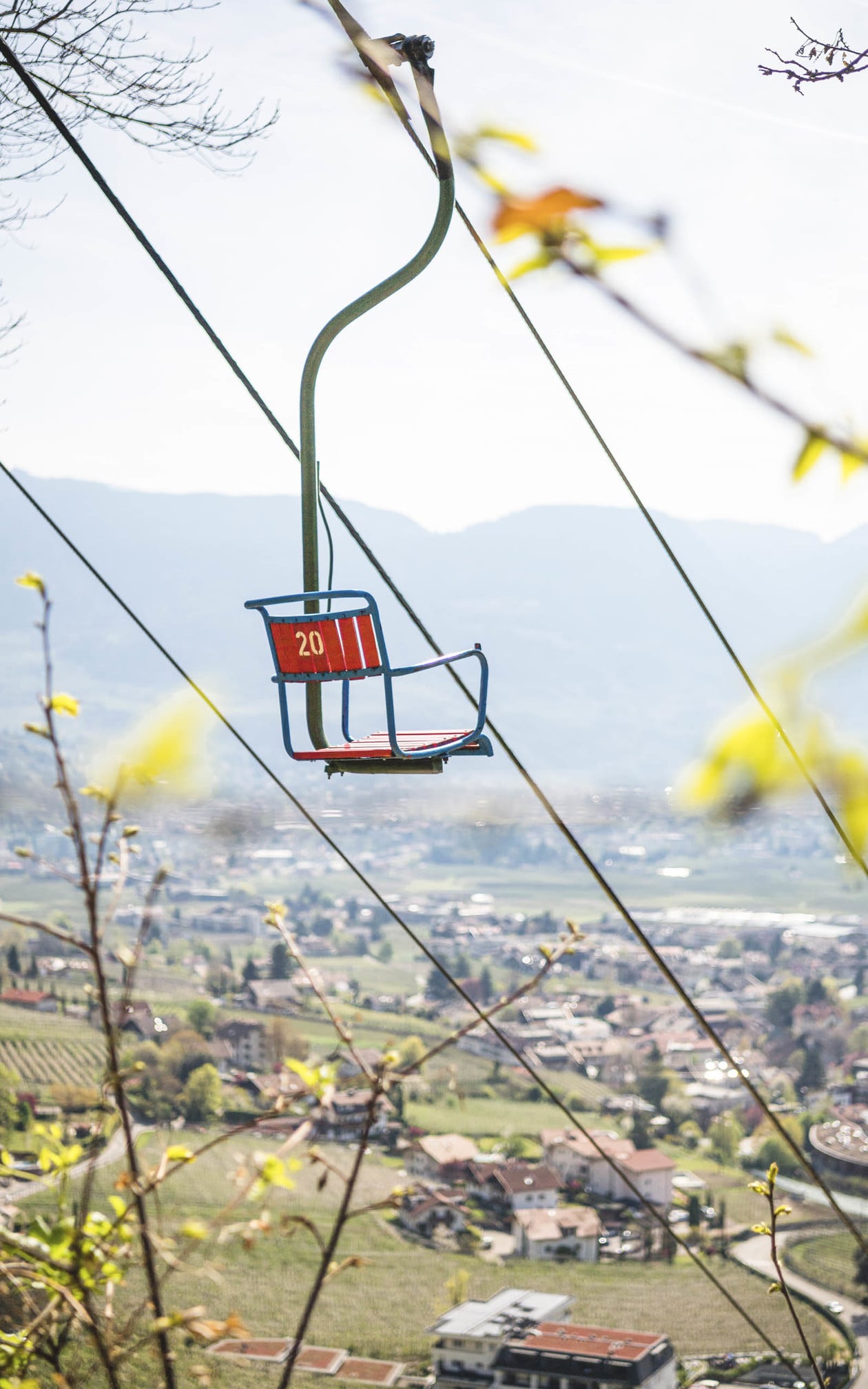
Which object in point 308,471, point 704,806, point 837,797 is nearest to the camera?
point 704,806

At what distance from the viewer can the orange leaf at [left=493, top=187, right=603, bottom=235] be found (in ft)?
1.56

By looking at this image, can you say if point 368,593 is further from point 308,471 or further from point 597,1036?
point 597,1036

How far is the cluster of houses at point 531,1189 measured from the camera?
26.3 meters

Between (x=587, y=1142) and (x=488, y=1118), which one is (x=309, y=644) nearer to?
(x=587, y=1142)

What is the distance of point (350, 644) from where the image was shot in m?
1.52

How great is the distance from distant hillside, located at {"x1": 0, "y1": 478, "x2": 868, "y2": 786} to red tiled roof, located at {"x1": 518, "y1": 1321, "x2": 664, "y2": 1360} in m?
34.6

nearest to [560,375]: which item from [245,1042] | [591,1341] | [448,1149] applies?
[591,1341]

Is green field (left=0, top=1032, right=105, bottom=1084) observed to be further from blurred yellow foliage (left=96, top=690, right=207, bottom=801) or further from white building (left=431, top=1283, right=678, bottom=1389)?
blurred yellow foliage (left=96, top=690, right=207, bottom=801)

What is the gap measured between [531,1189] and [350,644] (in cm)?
2798

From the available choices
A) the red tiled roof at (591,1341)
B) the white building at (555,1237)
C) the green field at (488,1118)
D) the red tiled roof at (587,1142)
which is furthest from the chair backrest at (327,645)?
the green field at (488,1118)

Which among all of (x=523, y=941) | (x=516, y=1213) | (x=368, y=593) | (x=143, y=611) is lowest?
(x=516, y=1213)

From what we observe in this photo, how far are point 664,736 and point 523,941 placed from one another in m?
31.6

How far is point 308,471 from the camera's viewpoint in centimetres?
156

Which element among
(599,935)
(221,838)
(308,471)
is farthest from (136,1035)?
(308,471)
